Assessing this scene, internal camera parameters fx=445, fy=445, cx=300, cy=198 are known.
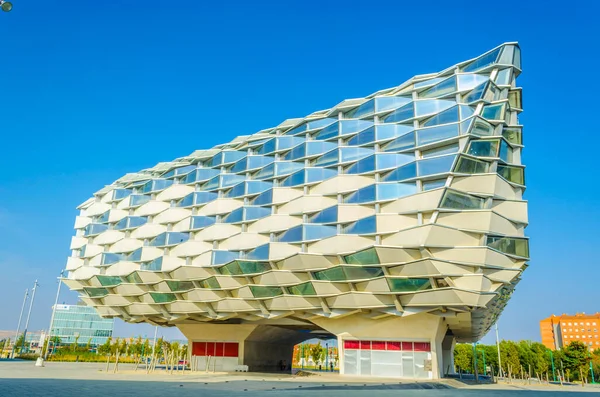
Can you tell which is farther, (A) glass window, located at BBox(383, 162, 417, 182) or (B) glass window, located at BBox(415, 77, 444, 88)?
(B) glass window, located at BBox(415, 77, 444, 88)

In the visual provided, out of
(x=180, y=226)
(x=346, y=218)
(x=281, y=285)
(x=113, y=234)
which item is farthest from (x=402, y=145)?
(x=113, y=234)

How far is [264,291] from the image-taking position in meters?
45.4

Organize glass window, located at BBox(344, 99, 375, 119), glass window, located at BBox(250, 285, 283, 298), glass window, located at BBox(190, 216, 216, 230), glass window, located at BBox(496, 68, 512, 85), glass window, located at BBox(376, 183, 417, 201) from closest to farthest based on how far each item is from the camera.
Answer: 1. glass window, located at BBox(376, 183, 417, 201)
2. glass window, located at BBox(496, 68, 512, 85)
3. glass window, located at BBox(344, 99, 375, 119)
4. glass window, located at BBox(250, 285, 283, 298)
5. glass window, located at BBox(190, 216, 216, 230)

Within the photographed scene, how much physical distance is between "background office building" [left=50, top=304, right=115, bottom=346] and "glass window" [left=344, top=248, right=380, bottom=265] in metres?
142

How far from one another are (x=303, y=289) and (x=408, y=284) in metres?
10.6

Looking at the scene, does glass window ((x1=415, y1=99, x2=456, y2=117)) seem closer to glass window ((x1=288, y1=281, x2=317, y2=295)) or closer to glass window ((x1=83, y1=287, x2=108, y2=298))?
glass window ((x1=288, y1=281, x2=317, y2=295))

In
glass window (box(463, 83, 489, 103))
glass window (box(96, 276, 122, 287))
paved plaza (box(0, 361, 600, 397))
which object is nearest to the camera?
paved plaza (box(0, 361, 600, 397))

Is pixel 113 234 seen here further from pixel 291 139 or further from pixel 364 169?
pixel 364 169

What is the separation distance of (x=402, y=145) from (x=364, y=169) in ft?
13.4

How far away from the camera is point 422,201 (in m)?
36.7

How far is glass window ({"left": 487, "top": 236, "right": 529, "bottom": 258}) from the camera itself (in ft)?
118

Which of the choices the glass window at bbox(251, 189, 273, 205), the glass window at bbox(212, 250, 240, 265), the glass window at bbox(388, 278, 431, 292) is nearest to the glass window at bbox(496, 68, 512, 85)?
the glass window at bbox(388, 278, 431, 292)

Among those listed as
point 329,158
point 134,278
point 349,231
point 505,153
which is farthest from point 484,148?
point 134,278

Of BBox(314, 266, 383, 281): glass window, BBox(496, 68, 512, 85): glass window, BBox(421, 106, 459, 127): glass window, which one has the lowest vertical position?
BBox(314, 266, 383, 281): glass window
